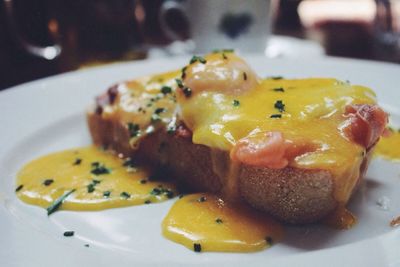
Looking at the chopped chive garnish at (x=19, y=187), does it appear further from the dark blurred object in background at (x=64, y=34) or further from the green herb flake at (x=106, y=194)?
the dark blurred object in background at (x=64, y=34)

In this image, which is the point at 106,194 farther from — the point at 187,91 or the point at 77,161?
the point at 187,91

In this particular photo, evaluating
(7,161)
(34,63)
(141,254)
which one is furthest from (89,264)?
(34,63)

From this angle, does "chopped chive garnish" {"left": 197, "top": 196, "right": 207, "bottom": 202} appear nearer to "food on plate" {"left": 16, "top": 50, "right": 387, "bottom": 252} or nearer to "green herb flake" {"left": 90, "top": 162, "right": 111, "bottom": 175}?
"food on plate" {"left": 16, "top": 50, "right": 387, "bottom": 252}

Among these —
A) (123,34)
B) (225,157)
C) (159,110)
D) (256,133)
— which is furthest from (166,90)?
(123,34)

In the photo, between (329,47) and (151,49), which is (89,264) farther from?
(329,47)

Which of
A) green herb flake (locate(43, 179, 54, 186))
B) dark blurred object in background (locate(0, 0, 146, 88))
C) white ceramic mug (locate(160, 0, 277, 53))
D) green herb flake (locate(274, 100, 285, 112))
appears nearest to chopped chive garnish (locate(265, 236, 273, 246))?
green herb flake (locate(274, 100, 285, 112))

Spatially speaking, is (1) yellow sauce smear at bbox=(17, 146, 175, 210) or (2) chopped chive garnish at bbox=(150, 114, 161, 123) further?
(2) chopped chive garnish at bbox=(150, 114, 161, 123)
